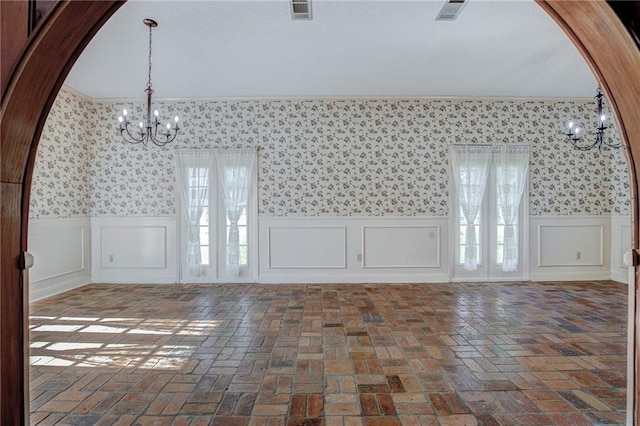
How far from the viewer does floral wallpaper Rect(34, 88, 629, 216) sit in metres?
5.34

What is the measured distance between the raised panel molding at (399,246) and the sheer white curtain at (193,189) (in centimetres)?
257

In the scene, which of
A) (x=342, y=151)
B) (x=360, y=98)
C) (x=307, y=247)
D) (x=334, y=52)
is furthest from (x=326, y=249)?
(x=334, y=52)

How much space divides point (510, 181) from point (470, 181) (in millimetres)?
634

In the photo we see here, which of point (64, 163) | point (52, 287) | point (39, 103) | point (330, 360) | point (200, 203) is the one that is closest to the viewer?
point (39, 103)

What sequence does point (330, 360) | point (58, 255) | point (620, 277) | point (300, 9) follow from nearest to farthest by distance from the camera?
point (330, 360) → point (300, 9) → point (58, 255) → point (620, 277)

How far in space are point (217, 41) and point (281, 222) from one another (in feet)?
8.83

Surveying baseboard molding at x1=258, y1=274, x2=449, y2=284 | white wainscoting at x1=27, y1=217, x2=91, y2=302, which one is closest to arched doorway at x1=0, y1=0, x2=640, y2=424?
white wainscoting at x1=27, y1=217, x2=91, y2=302

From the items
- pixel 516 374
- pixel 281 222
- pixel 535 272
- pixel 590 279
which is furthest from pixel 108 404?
pixel 590 279

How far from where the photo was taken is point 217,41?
11.4 ft

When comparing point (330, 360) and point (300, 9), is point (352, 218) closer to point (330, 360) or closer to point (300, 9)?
point (330, 360)

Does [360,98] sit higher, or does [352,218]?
[360,98]

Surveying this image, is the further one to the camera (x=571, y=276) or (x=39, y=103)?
(x=571, y=276)

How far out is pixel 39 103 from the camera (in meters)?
1.24

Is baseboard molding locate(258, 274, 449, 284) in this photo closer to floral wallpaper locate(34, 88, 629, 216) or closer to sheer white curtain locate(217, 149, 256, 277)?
sheer white curtain locate(217, 149, 256, 277)
